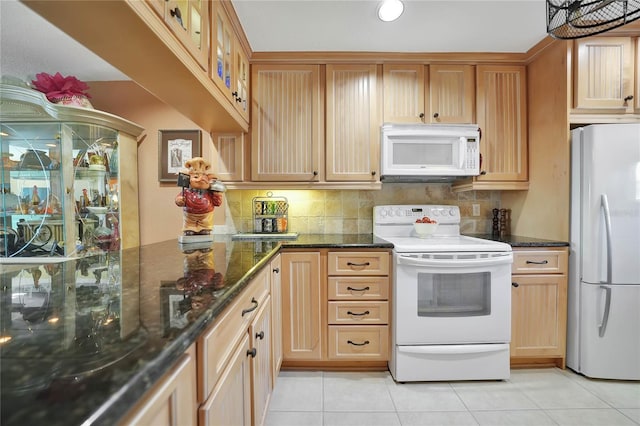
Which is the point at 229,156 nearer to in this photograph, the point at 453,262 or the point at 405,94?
the point at 405,94

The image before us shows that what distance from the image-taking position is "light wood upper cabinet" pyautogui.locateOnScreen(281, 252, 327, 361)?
200 centimetres

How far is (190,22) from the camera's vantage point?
48.6 inches

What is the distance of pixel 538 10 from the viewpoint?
1824mm

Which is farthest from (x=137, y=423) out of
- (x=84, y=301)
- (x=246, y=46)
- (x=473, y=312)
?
(x=246, y=46)

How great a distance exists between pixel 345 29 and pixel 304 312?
1.99 meters

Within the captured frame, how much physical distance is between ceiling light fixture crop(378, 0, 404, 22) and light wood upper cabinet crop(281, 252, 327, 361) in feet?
5.19

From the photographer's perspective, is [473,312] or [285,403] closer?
[285,403]

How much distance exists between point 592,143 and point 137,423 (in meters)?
2.61

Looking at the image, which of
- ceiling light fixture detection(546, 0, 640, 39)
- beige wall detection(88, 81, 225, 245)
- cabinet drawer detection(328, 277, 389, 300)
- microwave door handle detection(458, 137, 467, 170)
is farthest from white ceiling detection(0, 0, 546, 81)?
cabinet drawer detection(328, 277, 389, 300)

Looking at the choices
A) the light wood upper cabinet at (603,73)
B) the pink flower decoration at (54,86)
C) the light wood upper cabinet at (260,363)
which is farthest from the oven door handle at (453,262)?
the pink flower decoration at (54,86)

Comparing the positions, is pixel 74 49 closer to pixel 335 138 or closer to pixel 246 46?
pixel 246 46

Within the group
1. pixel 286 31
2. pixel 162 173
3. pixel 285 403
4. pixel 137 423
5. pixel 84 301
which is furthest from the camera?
pixel 162 173

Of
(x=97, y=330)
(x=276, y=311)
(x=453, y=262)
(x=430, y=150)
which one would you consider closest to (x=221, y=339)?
(x=97, y=330)

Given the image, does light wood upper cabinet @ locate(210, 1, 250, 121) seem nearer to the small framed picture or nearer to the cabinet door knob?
the small framed picture
